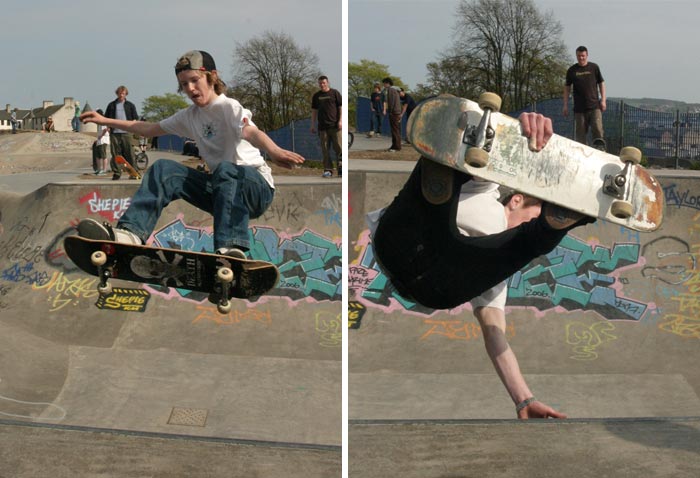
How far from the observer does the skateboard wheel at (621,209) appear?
7.10 m

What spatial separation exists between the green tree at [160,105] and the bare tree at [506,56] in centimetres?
286

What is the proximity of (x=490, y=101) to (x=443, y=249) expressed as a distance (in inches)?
56.7

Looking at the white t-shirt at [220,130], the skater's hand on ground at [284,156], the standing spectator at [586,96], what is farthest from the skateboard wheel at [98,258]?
the standing spectator at [586,96]

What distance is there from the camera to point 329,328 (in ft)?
39.1

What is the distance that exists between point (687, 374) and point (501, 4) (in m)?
4.47

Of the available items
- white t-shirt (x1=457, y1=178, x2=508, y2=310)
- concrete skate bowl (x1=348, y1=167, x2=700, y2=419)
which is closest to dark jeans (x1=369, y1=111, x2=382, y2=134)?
concrete skate bowl (x1=348, y1=167, x2=700, y2=419)

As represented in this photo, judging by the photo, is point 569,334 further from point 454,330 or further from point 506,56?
point 506,56

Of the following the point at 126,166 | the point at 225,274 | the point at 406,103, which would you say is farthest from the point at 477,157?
the point at 126,166

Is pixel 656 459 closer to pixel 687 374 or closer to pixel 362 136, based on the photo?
pixel 687 374

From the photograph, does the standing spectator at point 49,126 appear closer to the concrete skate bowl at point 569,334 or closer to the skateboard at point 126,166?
the skateboard at point 126,166

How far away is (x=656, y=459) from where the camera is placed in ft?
27.2

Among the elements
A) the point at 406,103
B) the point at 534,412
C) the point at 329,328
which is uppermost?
the point at 406,103

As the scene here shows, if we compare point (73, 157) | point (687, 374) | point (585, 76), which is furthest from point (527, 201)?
point (73, 157)

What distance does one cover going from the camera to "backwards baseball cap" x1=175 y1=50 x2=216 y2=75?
7.62 metres
